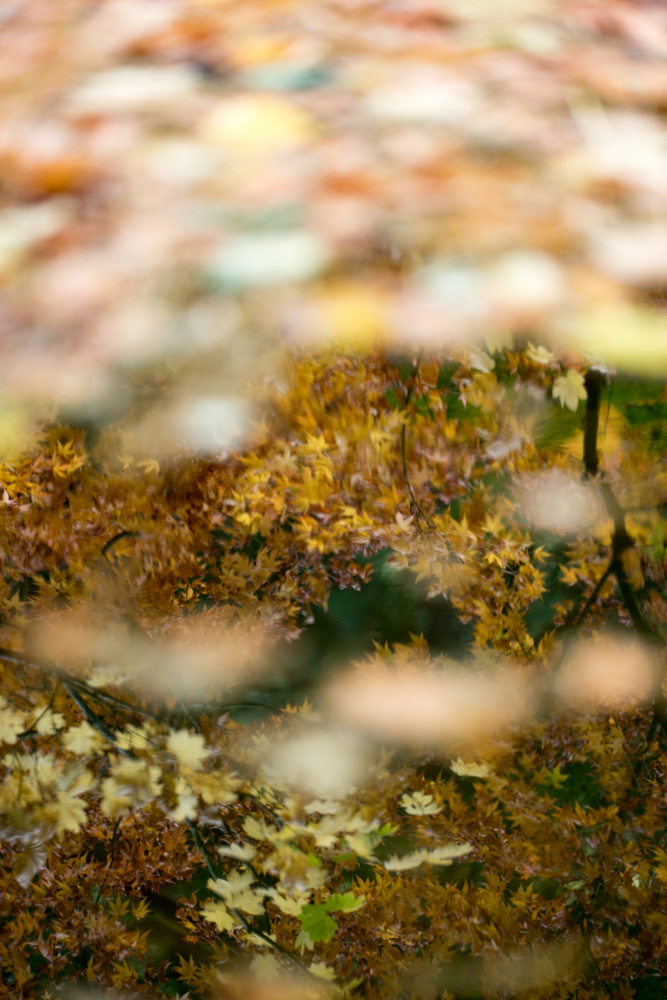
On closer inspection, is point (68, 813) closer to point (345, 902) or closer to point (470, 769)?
point (345, 902)

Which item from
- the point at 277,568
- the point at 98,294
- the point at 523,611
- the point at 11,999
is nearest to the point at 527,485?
the point at 523,611

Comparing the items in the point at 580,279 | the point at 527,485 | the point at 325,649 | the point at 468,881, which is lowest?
the point at 468,881

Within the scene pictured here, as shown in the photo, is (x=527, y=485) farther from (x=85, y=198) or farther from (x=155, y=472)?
(x=85, y=198)

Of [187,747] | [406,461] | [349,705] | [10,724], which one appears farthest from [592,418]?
[10,724]

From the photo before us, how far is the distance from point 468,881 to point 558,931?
102 mm

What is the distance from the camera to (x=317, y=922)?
0.72m

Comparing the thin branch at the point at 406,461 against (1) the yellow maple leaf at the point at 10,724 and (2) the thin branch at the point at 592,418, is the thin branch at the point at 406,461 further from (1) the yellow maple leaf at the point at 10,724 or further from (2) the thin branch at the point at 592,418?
(1) the yellow maple leaf at the point at 10,724

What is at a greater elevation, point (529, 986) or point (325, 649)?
point (325, 649)

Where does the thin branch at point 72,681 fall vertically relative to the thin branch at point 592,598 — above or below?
below

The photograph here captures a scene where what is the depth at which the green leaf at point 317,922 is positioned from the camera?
0.72m

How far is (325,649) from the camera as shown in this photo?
64 centimetres

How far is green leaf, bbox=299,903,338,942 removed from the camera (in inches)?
28.3

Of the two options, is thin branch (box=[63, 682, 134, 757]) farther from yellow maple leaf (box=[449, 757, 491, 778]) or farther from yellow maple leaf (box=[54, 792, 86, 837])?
yellow maple leaf (box=[449, 757, 491, 778])

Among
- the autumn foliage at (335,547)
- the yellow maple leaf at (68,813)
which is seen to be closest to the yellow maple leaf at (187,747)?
the autumn foliage at (335,547)
